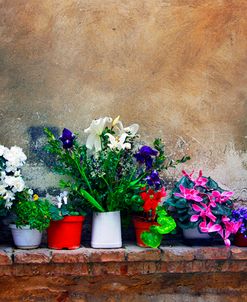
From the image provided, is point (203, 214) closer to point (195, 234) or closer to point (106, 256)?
point (195, 234)

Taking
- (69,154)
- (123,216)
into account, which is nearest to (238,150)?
(123,216)

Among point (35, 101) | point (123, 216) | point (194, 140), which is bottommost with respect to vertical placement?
point (123, 216)

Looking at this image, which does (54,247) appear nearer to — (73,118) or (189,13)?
(73,118)

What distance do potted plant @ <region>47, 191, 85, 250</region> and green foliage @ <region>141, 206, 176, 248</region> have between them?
1.20 ft

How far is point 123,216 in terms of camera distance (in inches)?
142

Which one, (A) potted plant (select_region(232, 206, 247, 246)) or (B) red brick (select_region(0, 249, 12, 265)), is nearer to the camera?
(B) red brick (select_region(0, 249, 12, 265))

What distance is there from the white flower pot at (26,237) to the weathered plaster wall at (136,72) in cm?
38

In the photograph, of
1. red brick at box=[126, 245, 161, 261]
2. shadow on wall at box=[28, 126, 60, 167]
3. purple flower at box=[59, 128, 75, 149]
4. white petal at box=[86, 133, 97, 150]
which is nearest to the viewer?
red brick at box=[126, 245, 161, 261]

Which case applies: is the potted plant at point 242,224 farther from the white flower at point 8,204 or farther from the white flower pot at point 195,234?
the white flower at point 8,204

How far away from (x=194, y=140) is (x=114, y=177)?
63 cm

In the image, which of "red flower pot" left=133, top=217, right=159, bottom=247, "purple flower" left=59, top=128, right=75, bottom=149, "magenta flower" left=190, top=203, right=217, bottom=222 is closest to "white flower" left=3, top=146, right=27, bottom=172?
"purple flower" left=59, top=128, right=75, bottom=149

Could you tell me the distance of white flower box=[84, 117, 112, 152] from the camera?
3.45m

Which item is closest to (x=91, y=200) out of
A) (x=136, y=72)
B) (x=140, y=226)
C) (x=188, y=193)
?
(x=140, y=226)

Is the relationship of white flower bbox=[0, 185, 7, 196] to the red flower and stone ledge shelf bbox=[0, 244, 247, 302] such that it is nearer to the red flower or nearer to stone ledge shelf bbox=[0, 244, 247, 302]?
stone ledge shelf bbox=[0, 244, 247, 302]
